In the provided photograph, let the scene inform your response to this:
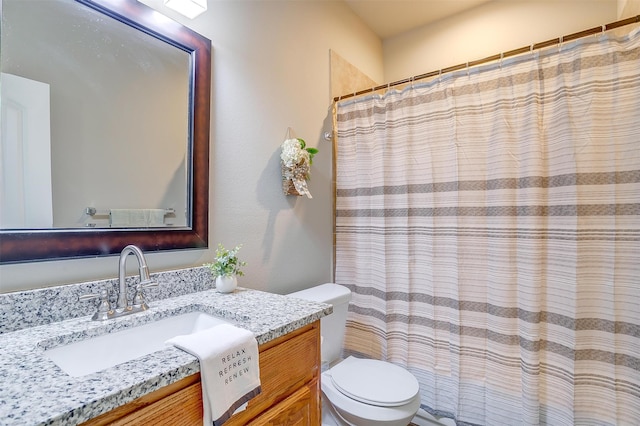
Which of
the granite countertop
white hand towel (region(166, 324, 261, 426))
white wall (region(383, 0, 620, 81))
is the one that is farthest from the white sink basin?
white wall (region(383, 0, 620, 81))

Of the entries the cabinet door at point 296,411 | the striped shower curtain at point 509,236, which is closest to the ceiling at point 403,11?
the striped shower curtain at point 509,236

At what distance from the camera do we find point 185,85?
125cm

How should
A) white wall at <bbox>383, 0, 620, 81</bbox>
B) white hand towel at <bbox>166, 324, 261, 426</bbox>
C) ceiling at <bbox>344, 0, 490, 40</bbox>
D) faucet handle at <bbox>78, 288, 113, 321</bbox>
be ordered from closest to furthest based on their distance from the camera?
1. white hand towel at <bbox>166, 324, 261, 426</bbox>
2. faucet handle at <bbox>78, 288, 113, 321</bbox>
3. white wall at <bbox>383, 0, 620, 81</bbox>
4. ceiling at <bbox>344, 0, 490, 40</bbox>

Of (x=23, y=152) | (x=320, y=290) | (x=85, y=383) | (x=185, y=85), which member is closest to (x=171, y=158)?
(x=185, y=85)

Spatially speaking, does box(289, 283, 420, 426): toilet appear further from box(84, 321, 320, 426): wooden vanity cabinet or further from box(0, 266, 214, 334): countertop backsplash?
box(0, 266, 214, 334): countertop backsplash

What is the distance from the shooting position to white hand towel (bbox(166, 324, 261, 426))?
66 centimetres

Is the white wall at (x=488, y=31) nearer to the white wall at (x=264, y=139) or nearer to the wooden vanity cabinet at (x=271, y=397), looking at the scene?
the white wall at (x=264, y=139)

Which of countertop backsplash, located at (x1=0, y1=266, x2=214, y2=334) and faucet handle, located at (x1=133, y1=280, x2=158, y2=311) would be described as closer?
countertop backsplash, located at (x1=0, y1=266, x2=214, y2=334)

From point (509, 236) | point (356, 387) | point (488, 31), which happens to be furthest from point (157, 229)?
point (488, 31)

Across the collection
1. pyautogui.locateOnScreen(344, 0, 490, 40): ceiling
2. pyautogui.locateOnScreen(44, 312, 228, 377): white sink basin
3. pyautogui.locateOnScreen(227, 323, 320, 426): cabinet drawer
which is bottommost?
pyautogui.locateOnScreen(227, 323, 320, 426): cabinet drawer

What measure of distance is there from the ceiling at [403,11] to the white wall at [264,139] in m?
0.31

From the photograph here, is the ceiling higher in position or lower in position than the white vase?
higher

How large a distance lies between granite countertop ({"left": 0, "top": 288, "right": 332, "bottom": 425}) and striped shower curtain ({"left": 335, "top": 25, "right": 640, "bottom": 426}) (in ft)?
3.07

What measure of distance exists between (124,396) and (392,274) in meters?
1.50
